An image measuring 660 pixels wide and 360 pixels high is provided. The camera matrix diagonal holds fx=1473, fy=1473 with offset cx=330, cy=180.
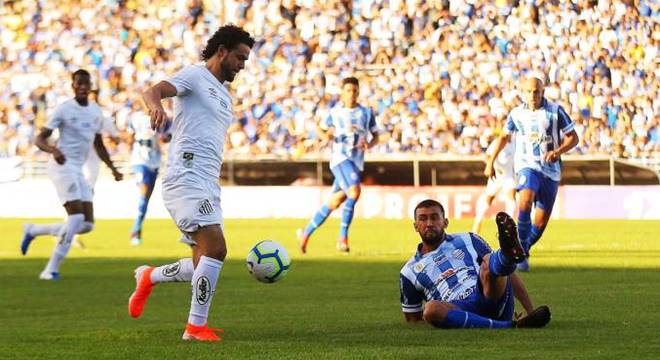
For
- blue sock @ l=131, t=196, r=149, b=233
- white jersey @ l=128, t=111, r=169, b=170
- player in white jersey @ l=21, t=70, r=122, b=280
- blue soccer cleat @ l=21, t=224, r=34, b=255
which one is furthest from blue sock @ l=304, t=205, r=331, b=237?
white jersey @ l=128, t=111, r=169, b=170

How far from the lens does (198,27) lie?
1602 inches

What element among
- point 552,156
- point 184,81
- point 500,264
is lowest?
point 500,264

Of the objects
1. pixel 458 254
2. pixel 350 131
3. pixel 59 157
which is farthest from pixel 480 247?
pixel 350 131

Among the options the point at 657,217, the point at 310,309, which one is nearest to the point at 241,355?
the point at 310,309

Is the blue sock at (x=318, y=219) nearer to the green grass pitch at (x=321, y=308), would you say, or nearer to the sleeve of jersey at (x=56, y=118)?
the green grass pitch at (x=321, y=308)

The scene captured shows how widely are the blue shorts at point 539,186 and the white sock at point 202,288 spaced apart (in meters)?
7.46

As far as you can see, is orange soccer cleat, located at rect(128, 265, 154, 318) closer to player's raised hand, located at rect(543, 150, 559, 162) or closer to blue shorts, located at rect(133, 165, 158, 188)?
player's raised hand, located at rect(543, 150, 559, 162)

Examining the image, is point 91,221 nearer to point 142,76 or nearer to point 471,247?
point 471,247

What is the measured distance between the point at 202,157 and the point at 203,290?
87 cm

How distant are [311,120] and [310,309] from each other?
79.6ft

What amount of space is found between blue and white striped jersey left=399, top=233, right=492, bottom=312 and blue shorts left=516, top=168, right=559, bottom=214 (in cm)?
630

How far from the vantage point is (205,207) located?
9594 mm

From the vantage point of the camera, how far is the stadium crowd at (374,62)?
1355 inches

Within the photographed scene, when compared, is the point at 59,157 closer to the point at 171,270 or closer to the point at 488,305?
the point at 171,270
